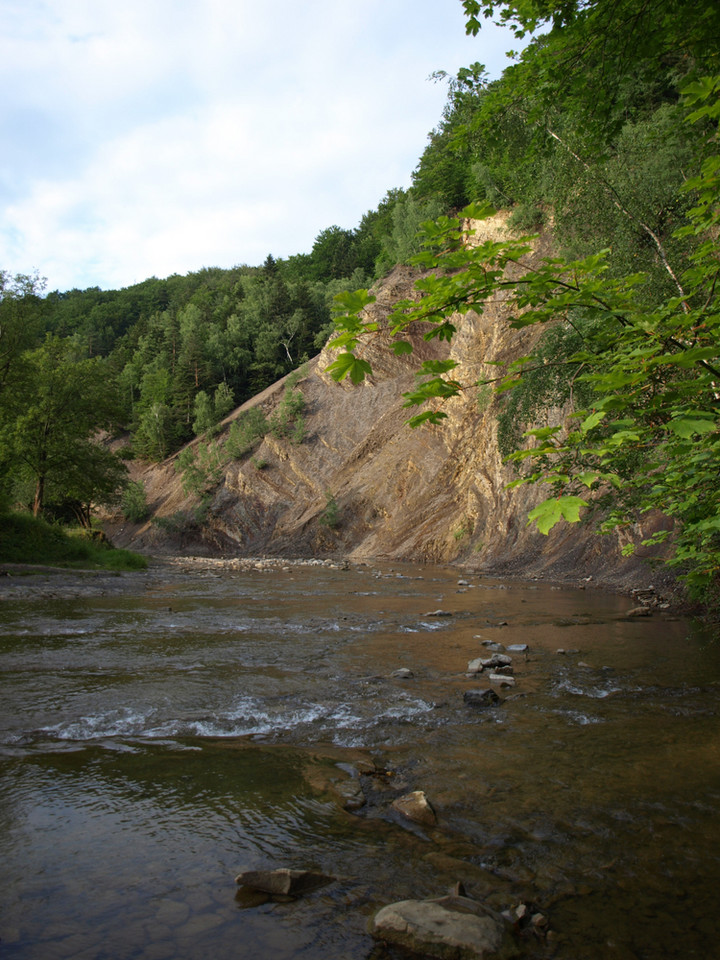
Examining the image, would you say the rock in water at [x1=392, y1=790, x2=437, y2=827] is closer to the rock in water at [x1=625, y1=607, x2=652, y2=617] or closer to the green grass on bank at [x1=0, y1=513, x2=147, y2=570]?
the rock in water at [x1=625, y1=607, x2=652, y2=617]

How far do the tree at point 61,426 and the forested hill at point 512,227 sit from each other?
0.30 ft

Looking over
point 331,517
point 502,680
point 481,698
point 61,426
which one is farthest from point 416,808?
point 331,517

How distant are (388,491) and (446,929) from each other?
3584 cm

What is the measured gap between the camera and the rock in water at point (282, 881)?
2842mm

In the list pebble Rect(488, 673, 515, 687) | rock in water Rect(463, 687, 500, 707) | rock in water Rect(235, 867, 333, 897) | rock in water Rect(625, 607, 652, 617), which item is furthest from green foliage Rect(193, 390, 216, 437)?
rock in water Rect(235, 867, 333, 897)

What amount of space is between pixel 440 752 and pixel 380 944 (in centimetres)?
243

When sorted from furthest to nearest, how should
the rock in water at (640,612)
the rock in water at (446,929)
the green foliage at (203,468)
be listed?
the green foliage at (203,468) → the rock in water at (640,612) → the rock in water at (446,929)

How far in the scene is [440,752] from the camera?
4.82 m

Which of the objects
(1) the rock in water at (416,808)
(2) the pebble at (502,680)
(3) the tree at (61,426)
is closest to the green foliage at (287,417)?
(3) the tree at (61,426)

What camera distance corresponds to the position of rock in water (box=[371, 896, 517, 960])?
2389 mm

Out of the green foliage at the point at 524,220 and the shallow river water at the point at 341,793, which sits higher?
the green foliage at the point at 524,220

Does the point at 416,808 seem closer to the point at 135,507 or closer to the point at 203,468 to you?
the point at 203,468

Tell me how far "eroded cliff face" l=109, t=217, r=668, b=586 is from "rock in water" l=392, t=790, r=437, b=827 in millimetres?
13938

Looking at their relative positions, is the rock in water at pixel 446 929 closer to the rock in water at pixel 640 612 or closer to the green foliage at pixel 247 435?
the rock in water at pixel 640 612
